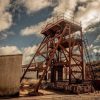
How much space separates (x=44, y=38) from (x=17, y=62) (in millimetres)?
10999

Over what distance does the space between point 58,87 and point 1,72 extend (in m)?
8.59

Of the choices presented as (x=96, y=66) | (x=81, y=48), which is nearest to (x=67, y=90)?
(x=81, y=48)

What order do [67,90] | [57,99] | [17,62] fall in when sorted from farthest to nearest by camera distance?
[67,90] → [17,62] → [57,99]

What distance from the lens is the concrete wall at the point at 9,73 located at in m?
15.9

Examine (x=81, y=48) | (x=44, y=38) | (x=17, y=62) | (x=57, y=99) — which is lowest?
(x=57, y=99)

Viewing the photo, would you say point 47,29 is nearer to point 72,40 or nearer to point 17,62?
point 72,40

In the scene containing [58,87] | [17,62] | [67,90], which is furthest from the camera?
[58,87]

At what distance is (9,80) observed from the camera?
16.1 m

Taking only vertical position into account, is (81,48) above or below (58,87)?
above

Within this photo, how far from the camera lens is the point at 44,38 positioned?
2719 cm

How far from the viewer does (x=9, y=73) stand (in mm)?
16266

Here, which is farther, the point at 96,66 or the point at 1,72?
the point at 96,66

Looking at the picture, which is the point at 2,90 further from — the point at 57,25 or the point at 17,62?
the point at 57,25

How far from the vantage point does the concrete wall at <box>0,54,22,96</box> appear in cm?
1594
